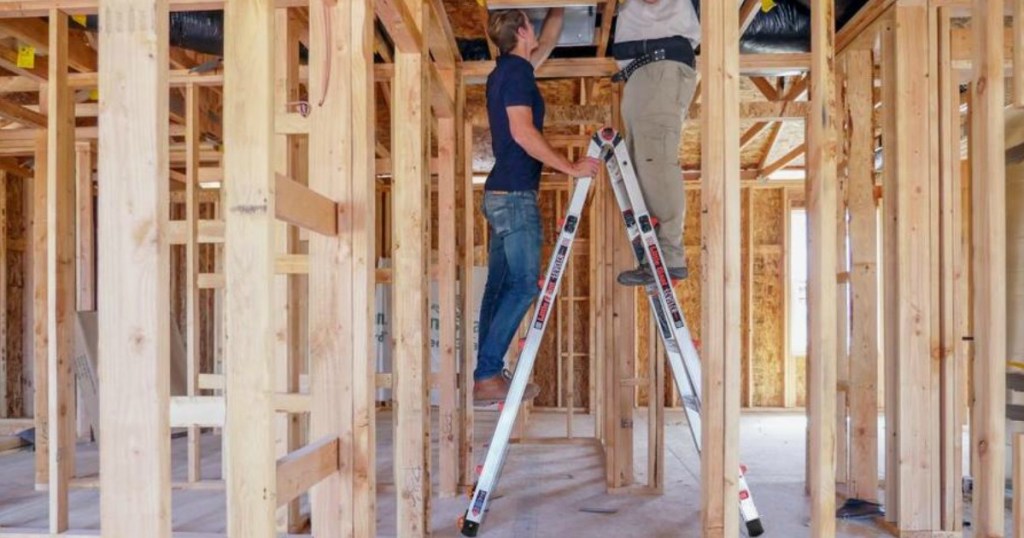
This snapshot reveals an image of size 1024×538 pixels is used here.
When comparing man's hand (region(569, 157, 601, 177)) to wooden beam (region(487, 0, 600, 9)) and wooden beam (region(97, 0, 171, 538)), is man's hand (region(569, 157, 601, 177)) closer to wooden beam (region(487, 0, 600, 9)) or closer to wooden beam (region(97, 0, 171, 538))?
wooden beam (region(487, 0, 600, 9))

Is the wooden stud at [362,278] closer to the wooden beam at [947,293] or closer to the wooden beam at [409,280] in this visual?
the wooden beam at [409,280]

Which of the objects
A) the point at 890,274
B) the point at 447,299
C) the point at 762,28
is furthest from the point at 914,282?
the point at 447,299

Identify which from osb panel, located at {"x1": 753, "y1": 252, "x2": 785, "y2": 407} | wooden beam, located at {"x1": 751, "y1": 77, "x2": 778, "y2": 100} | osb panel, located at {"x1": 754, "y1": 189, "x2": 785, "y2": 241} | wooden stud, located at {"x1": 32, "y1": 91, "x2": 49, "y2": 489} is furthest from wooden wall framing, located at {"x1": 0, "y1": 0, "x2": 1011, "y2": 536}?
osb panel, located at {"x1": 754, "y1": 189, "x2": 785, "y2": 241}

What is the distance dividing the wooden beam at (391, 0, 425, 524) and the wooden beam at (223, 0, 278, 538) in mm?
1392

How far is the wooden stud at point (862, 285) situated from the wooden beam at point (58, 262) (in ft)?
12.8

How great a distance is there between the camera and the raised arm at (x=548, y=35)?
338 cm

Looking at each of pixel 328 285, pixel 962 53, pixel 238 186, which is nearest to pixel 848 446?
pixel 962 53

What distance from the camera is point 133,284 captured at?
3.72 feet

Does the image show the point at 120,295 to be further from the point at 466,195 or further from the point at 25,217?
the point at 25,217

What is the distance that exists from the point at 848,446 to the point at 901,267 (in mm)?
1292

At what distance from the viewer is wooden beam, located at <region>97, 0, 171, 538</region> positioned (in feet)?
3.69

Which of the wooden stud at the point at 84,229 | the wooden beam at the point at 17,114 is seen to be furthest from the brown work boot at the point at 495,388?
the wooden stud at the point at 84,229

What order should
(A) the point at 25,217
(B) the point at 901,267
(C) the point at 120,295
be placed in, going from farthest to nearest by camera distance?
(A) the point at 25,217
(B) the point at 901,267
(C) the point at 120,295

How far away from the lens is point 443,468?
12.6 ft
